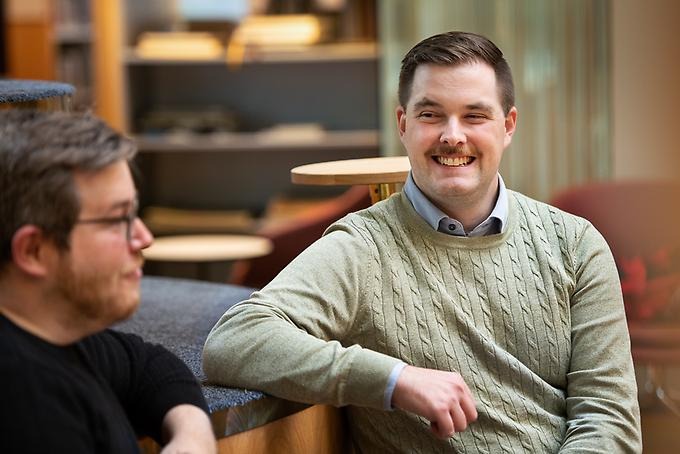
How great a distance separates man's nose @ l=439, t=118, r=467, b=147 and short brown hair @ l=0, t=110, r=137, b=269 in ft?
2.45

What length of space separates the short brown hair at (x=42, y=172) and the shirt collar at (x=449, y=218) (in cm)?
74

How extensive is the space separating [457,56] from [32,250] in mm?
902

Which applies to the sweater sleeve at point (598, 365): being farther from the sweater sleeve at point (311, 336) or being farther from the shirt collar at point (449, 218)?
the sweater sleeve at point (311, 336)

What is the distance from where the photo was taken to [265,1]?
546 centimetres

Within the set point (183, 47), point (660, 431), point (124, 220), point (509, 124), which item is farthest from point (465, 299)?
point (183, 47)

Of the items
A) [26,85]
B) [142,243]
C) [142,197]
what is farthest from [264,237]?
[142,243]

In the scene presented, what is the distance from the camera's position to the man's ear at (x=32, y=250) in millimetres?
1271

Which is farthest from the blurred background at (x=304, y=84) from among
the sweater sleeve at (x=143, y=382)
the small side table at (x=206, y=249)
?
the sweater sleeve at (x=143, y=382)

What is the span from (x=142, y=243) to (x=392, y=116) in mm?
3899

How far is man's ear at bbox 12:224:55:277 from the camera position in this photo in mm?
1271

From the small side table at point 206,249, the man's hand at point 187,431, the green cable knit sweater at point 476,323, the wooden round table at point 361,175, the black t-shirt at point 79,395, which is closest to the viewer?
the black t-shirt at point 79,395

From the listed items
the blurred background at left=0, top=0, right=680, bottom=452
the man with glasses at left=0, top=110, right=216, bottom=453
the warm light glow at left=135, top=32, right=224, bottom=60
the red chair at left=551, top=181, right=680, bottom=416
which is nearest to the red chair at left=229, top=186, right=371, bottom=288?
the blurred background at left=0, top=0, right=680, bottom=452

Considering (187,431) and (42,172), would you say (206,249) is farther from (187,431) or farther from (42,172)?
(42,172)

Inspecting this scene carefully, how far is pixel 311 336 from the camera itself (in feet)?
Result: 5.60
